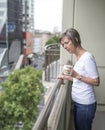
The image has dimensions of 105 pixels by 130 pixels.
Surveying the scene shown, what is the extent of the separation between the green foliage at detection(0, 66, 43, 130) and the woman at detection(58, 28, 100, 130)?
1316 centimetres

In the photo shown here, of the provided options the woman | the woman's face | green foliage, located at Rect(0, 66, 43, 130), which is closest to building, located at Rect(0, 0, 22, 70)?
green foliage, located at Rect(0, 66, 43, 130)

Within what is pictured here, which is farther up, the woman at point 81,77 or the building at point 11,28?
the woman at point 81,77

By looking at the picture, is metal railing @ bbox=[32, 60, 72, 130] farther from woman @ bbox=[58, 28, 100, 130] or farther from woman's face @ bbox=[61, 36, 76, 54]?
woman's face @ bbox=[61, 36, 76, 54]

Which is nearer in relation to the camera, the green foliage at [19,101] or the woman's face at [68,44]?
the woman's face at [68,44]

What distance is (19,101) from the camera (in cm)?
1655

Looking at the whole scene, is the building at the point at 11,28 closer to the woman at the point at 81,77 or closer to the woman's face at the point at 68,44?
the woman at the point at 81,77

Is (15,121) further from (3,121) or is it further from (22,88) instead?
(22,88)

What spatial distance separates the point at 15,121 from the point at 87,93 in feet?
46.9

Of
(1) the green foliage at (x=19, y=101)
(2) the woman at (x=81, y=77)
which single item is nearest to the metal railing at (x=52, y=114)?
(2) the woman at (x=81, y=77)

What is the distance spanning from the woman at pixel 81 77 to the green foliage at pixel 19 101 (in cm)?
1316

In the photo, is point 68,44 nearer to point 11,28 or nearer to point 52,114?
point 52,114

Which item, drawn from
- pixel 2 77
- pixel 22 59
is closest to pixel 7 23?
pixel 22 59

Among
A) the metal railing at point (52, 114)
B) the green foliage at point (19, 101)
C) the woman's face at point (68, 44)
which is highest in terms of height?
the woman's face at point (68, 44)

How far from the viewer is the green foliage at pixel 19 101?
52.9 ft
